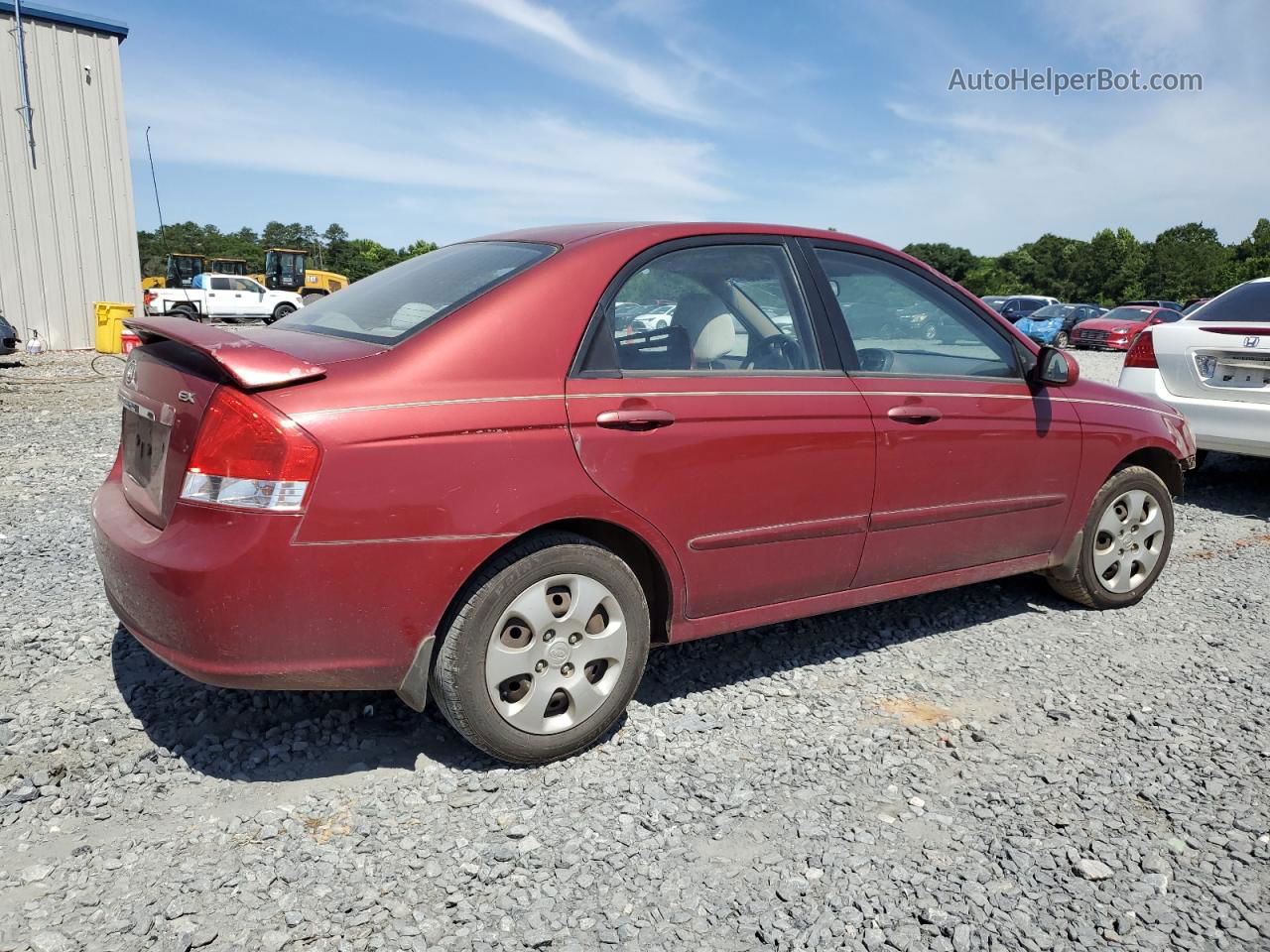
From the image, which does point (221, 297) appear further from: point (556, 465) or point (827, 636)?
point (556, 465)

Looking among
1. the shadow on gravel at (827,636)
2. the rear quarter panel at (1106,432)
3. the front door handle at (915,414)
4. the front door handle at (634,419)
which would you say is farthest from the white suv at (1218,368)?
the front door handle at (634,419)

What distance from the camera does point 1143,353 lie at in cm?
678

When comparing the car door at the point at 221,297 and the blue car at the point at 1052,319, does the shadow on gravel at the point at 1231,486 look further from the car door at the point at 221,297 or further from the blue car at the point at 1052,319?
the car door at the point at 221,297

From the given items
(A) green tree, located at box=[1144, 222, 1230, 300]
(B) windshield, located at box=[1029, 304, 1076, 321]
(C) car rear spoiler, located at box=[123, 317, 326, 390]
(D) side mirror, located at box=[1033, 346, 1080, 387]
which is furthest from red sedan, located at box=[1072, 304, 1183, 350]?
(A) green tree, located at box=[1144, 222, 1230, 300]

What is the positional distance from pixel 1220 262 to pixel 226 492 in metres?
70.3

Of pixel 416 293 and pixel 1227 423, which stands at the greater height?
pixel 416 293

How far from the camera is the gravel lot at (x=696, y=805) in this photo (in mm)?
2221

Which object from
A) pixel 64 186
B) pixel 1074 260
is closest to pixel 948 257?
pixel 1074 260

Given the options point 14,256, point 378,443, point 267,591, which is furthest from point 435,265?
point 14,256

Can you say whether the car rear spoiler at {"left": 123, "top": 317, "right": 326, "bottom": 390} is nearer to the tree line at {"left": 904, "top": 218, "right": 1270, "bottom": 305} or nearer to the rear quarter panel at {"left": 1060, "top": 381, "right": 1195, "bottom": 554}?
the rear quarter panel at {"left": 1060, "top": 381, "right": 1195, "bottom": 554}

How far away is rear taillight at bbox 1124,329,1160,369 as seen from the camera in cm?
672

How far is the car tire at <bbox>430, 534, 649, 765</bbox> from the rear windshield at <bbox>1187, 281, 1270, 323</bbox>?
5520 mm

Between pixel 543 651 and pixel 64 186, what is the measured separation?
20261mm

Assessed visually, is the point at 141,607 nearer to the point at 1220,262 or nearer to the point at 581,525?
the point at 581,525
